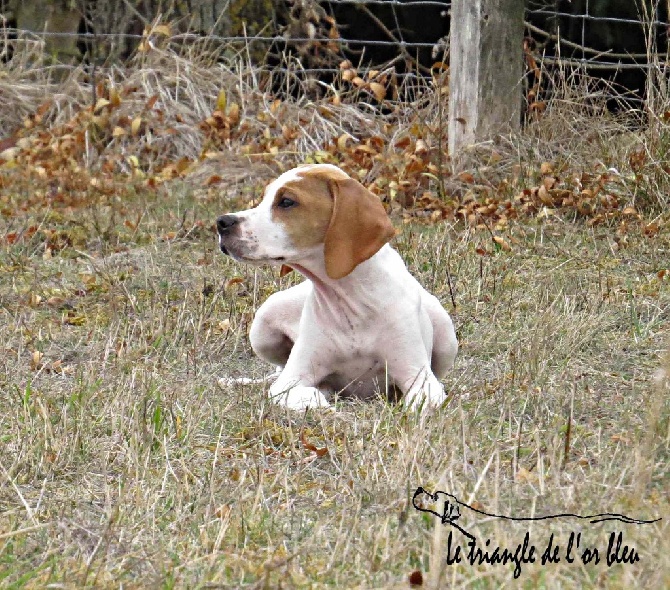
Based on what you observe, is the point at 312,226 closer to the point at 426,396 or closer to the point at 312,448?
the point at 426,396

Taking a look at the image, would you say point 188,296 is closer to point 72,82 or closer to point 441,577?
point 441,577

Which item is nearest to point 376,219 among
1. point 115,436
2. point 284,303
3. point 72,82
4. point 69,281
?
point 284,303

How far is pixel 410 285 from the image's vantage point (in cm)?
449

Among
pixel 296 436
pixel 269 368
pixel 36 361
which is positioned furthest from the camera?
pixel 269 368

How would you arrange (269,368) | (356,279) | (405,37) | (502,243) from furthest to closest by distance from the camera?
1. (405,37)
2. (502,243)
3. (269,368)
4. (356,279)

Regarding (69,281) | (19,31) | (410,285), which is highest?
(19,31)

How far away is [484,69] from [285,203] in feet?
12.7

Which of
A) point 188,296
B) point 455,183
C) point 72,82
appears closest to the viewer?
point 188,296

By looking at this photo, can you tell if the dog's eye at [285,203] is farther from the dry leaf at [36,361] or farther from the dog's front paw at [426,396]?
the dry leaf at [36,361]

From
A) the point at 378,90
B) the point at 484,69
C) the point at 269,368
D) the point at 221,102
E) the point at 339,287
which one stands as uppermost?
the point at 484,69

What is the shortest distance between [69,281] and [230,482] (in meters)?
3.20

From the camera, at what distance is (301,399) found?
4148mm

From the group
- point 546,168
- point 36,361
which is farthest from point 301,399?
point 546,168

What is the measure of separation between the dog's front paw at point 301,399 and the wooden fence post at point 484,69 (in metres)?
3.96
